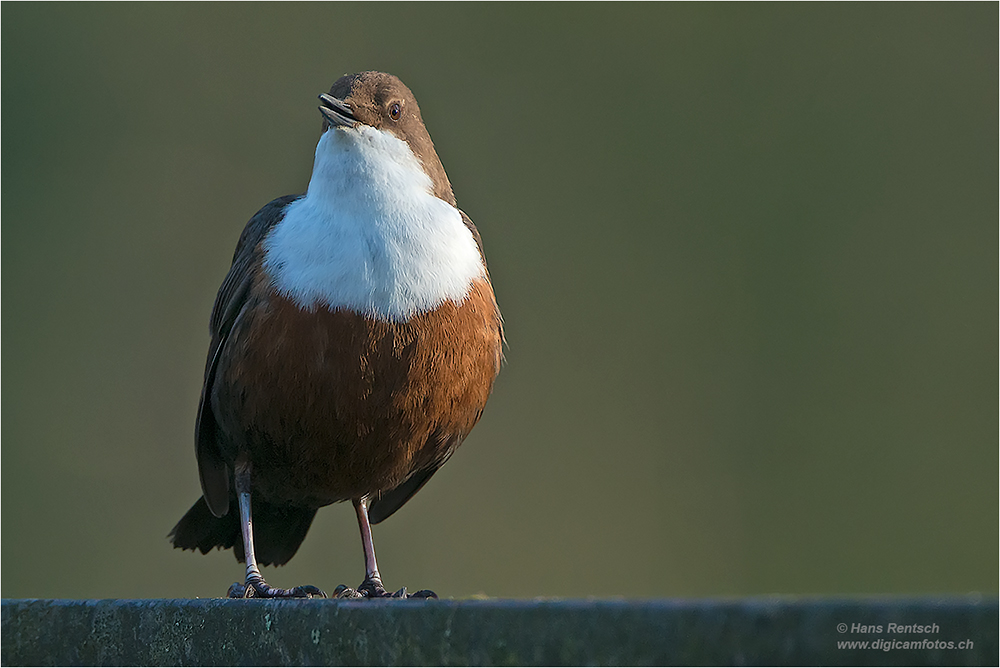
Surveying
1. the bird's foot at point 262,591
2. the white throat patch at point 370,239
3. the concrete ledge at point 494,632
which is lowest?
the bird's foot at point 262,591

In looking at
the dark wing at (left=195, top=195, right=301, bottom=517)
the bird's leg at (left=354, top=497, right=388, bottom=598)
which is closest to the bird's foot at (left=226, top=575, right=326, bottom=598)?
the bird's leg at (left=354, top=497, right=388, bottom=598)

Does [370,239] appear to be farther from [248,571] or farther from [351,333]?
[248,571]

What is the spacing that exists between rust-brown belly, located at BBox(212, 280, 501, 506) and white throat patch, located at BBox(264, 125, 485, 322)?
7 cm

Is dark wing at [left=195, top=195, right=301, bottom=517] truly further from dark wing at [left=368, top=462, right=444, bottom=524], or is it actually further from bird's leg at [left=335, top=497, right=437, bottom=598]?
dark wing at [left=368, top=462, right=444, bottom=524]

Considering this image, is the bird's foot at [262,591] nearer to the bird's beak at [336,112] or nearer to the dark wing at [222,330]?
the dark wing at [222,330]

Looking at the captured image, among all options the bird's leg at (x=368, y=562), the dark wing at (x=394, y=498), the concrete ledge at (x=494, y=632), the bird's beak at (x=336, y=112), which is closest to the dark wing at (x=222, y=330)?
the bird's beak at (x=336, y=112)

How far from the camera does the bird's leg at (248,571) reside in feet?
12.4

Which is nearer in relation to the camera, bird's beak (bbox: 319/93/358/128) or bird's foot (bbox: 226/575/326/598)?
bird's foot (bbox: 226/575/326/598)

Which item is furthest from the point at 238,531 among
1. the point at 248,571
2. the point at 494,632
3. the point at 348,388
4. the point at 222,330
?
the point at 494,632

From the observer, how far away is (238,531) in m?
4.66

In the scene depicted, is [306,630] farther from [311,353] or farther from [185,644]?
[311,353]

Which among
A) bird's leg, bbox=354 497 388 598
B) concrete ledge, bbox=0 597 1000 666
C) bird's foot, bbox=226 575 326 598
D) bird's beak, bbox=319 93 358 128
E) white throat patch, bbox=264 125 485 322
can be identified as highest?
bird's beak, bbox=319 93 358 128

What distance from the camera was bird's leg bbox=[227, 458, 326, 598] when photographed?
3771 millimetres

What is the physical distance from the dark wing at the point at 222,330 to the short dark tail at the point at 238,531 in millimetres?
139
